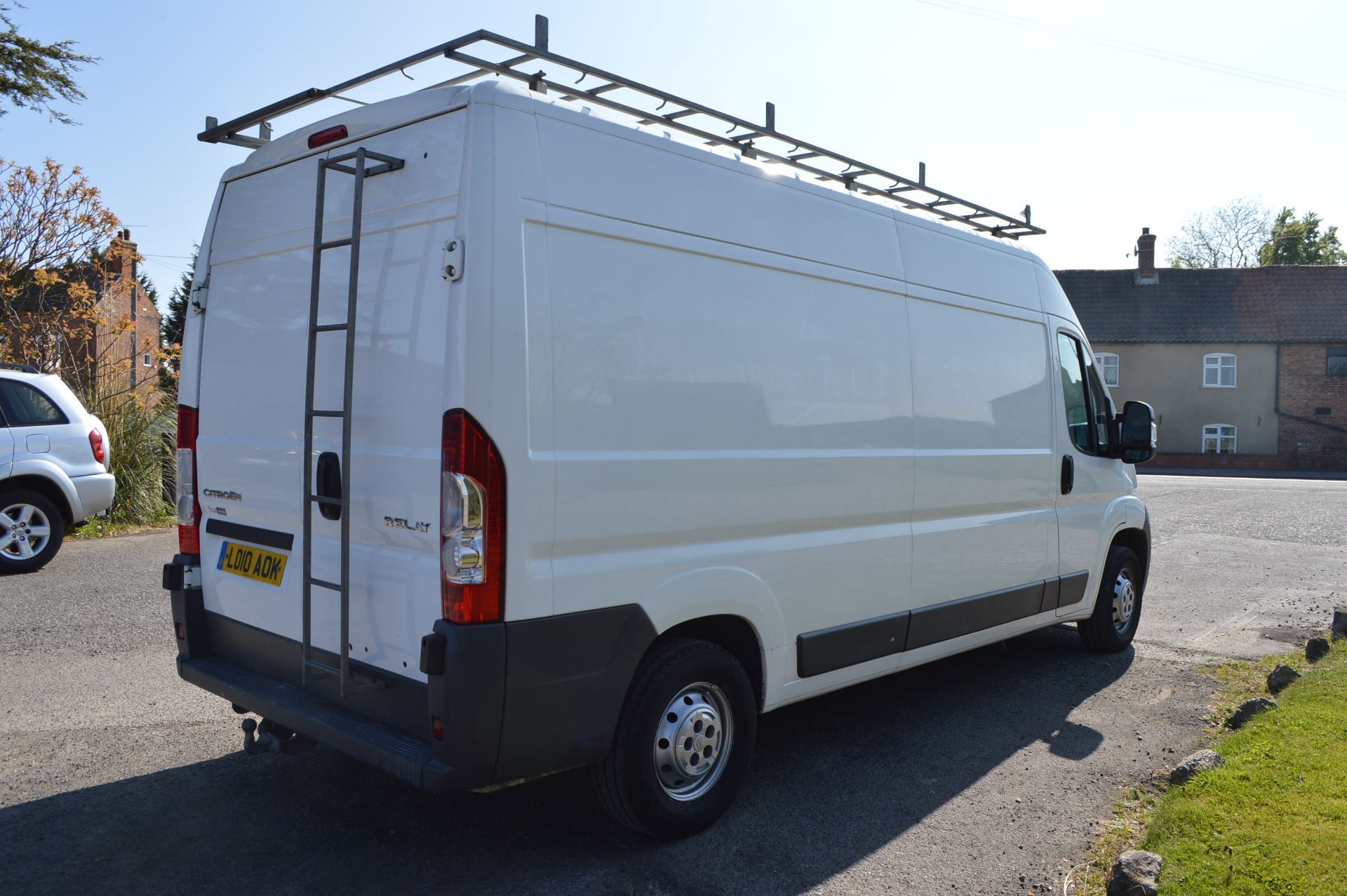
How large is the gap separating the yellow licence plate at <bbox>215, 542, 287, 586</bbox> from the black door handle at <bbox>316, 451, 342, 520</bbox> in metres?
0.43

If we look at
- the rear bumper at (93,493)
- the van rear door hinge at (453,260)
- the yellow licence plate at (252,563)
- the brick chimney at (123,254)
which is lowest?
the rear bumper at (93,493)

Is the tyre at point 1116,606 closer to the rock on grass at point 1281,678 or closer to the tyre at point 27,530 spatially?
the rock on grass at point 1281,678

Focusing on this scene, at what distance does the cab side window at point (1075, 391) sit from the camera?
6312 mm

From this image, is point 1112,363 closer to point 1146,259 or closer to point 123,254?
point 1146,259

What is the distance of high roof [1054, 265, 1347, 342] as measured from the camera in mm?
40000

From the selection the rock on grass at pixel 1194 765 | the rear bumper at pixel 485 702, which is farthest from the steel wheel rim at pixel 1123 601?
the rear bumper at pixel 485 702

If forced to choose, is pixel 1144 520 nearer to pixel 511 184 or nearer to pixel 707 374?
pixel 707 374

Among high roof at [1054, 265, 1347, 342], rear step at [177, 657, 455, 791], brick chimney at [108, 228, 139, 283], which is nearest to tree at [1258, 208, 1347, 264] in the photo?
high roof at [1054, 265, 1347, 342]

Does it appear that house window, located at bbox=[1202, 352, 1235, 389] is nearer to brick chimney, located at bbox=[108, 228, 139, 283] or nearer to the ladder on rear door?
brick chimney, located at bbox=[108, 228, 139, 283]

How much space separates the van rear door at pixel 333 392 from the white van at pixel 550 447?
1 centimetres

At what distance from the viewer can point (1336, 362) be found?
128 feet

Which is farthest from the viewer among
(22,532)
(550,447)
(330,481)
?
(22,532)

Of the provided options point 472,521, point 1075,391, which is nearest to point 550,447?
point 472,521

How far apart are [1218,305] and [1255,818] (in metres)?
42.6
